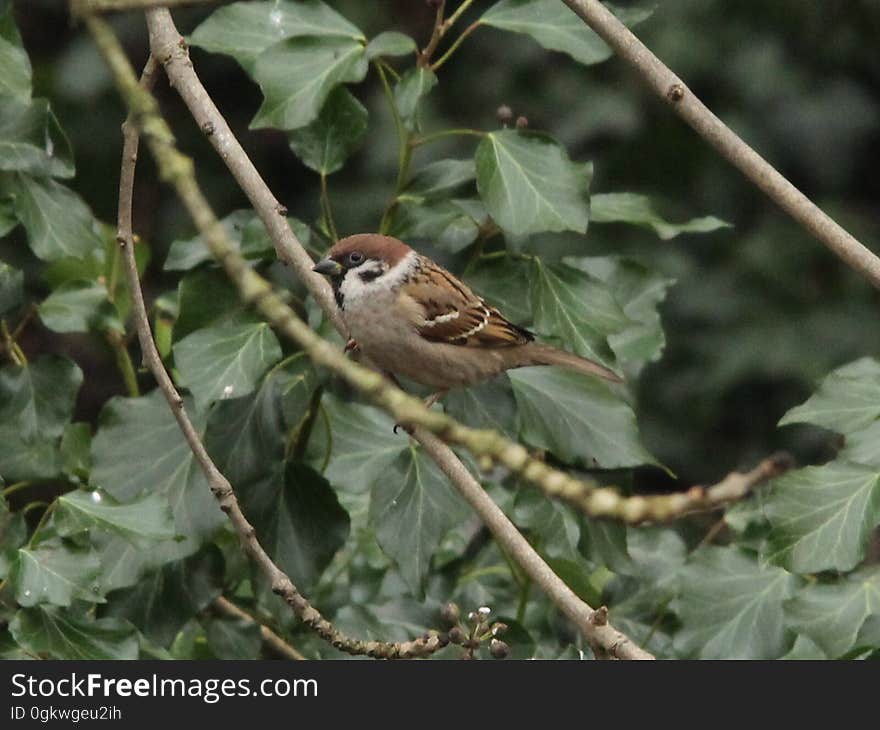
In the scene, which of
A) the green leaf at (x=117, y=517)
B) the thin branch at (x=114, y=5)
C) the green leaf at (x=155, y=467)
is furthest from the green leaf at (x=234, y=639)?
the thin branch at (x=114, y=5)

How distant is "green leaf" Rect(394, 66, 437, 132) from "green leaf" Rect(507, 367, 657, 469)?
52 cm

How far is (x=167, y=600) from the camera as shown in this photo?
288cm

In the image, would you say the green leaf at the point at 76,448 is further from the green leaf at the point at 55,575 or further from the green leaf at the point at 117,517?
the green leaf at the point at 55,575

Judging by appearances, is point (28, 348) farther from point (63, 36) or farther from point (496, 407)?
point (496, 407)

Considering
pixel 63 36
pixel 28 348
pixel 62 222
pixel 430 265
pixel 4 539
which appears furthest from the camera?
pixel 63 36

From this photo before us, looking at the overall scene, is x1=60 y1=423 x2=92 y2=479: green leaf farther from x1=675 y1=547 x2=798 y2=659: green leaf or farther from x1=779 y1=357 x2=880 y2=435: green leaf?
x1=779 y1=357 x2=880 y2=435: green leaf

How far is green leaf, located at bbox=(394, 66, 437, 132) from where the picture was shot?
111 inches

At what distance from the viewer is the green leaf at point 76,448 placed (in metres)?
3.11

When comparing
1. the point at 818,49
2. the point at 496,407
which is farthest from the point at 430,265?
the point at 818,49

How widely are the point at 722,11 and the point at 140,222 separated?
265cm

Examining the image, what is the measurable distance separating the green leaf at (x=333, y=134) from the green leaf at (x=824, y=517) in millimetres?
1069

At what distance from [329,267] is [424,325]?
20.1 inches

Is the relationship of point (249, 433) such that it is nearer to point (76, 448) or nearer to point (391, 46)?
point (76, 448)

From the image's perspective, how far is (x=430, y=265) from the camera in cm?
347
